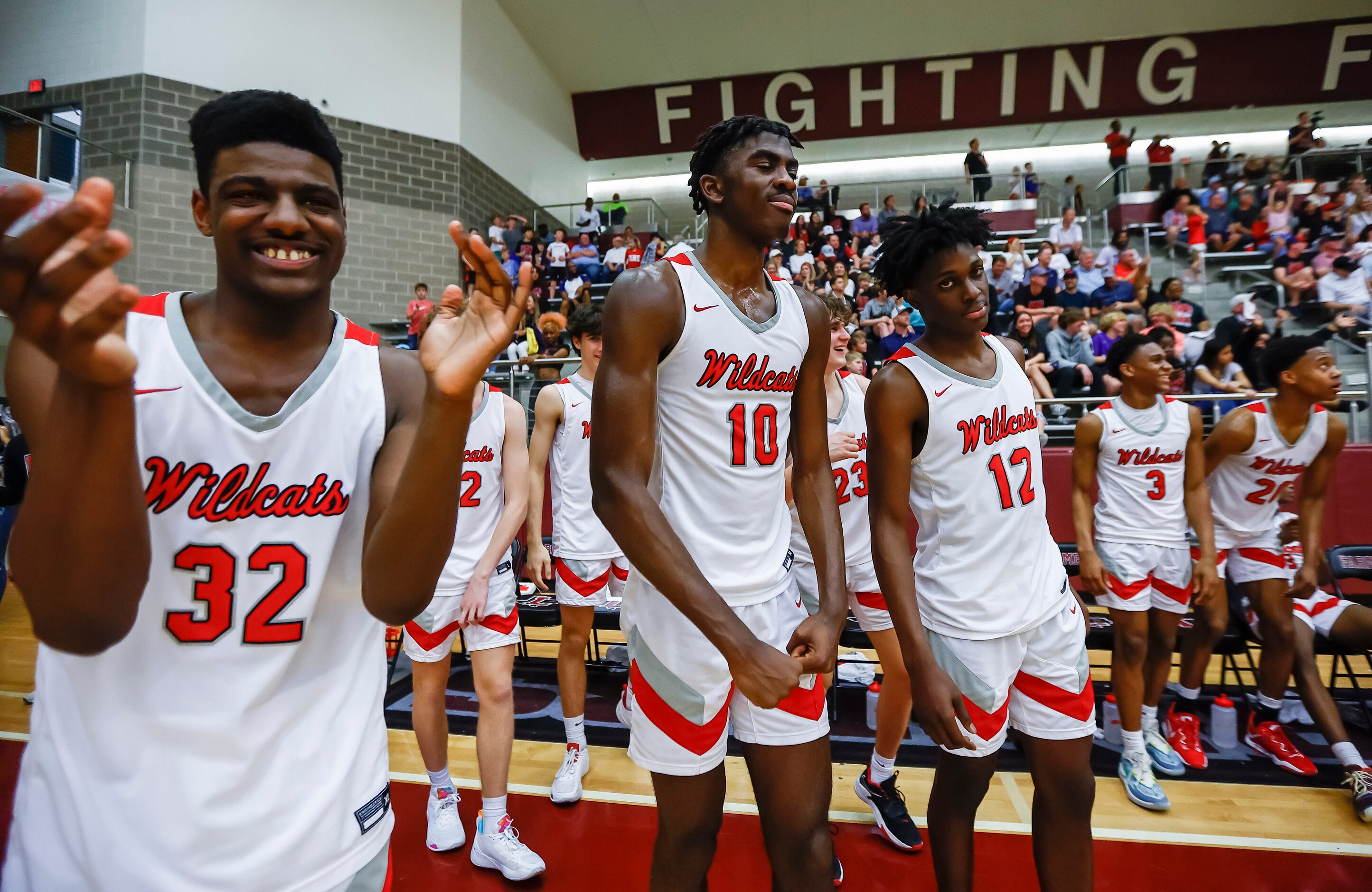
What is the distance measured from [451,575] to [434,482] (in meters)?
2.10

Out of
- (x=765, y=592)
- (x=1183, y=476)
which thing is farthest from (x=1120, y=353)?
(x=765, y=592)

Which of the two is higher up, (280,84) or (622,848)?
(280,84)

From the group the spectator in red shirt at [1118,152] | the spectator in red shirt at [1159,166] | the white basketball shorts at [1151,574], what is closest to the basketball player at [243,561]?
the white basketball shorts at [1151,574]

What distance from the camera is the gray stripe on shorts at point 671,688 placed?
6.07 ft

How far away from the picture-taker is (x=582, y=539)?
3904 millimetres

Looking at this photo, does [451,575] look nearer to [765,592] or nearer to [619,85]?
[765,592]

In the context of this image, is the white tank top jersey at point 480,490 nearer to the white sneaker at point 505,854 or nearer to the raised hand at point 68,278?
the white sneaker at point 505,854

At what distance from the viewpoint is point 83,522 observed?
93 centimetres

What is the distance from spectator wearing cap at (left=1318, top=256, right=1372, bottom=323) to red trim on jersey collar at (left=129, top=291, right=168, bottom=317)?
12.0 metres

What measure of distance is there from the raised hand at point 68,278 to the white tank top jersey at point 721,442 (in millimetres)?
1274

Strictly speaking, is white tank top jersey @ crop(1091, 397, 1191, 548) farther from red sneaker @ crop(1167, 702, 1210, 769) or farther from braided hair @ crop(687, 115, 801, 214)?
braided hair @ crop(687, 115, 801, 214)

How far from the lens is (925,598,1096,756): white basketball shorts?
2.19 m

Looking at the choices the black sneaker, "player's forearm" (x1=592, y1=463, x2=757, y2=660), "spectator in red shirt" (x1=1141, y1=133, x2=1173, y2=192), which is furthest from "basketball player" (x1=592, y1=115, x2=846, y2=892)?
"spectator in red shirt" (x1=1141, y1=133, x2=1173, y2=192)

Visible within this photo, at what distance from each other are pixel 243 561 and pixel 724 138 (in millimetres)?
1575
